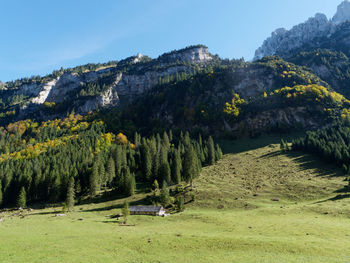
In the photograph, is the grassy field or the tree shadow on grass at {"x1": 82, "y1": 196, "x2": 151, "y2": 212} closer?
the grassy field

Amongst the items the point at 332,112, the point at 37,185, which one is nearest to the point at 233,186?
the point at 37,185

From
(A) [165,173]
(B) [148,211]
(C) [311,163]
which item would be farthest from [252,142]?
(B) [148,211]

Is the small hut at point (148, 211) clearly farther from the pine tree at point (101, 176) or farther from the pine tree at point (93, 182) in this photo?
the pine tree at point (101, 176)

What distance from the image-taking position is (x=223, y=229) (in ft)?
137

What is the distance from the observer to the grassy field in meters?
27.1

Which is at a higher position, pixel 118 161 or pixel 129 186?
pixel 118 161

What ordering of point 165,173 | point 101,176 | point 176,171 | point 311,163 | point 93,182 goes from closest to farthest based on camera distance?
point 93,182
point 176,171
point 165,173
point 101,176
point 311,163

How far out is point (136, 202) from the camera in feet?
236

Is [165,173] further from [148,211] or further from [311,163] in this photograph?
[311,163]

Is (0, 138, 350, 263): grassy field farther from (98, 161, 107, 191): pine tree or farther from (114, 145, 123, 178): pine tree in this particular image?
(114, 145, 123, 178): pine tree

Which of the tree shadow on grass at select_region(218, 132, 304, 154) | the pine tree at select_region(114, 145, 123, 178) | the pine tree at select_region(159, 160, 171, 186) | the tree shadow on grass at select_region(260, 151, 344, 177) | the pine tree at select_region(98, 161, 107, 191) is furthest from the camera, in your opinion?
the tree shadow on grass at select_region(218, 132, 304, 154)

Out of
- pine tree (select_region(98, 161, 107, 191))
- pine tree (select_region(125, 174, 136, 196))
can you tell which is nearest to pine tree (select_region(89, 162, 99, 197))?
pine tree (select_region(98, 161, 107, 191))

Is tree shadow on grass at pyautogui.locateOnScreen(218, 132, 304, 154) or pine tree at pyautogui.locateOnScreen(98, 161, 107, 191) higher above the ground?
tree shadow on grass at pyautogui.locateOnScreen(218, 132, 304, 154)

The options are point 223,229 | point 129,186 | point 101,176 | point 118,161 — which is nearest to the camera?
point 223,229
